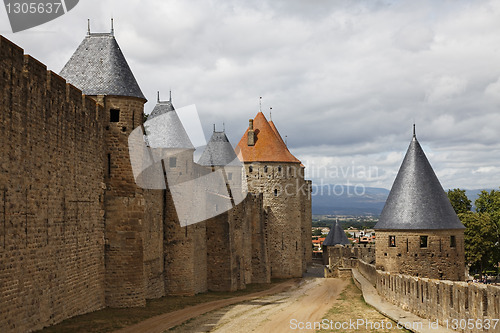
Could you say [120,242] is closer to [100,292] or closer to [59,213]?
[100,292]

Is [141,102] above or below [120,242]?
Answer: above

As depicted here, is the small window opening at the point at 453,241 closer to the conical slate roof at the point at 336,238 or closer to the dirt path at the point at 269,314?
the dirt path at the point at 269,314

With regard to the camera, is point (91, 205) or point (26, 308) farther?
point (91, 205)

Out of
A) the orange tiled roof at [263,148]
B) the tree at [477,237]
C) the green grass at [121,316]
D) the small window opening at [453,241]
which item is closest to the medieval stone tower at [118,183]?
the green grass at [121,316]

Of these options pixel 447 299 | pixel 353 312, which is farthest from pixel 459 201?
pixel 447 299

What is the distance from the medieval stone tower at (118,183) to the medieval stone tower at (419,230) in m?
12.0

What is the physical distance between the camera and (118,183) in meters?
19.4

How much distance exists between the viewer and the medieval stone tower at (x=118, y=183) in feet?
62.7

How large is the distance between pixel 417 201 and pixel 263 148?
53.3 ft

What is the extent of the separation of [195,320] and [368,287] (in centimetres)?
1216

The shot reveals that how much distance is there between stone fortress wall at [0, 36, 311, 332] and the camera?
41.8 feet

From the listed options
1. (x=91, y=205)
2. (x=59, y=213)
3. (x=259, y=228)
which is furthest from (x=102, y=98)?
(x=259, y=228)

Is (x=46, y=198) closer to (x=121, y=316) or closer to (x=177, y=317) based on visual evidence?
(x=121, y=316)

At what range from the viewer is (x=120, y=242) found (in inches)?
756
